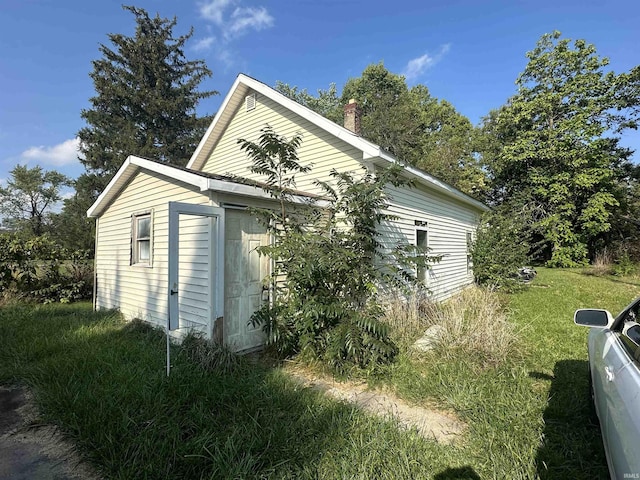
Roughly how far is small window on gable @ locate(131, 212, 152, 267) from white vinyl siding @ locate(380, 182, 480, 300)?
5.22 metres

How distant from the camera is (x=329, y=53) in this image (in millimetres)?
18406

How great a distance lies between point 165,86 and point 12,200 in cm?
2088

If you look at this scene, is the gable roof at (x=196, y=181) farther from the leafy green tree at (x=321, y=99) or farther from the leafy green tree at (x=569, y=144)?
the leafy green tree at (x=321, y=99)

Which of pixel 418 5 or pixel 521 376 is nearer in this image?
pixel 521 376

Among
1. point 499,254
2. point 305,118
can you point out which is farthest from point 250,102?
point 499,254

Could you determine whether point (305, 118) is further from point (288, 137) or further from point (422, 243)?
point (422, 243)

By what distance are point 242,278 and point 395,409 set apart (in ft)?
10.7

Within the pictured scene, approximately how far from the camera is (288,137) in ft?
27.7

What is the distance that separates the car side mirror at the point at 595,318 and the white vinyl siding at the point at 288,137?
179 inches

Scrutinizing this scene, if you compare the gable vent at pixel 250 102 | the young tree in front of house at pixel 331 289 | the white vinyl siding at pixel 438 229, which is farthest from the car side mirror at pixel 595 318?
the gable vent at pixel 250 102

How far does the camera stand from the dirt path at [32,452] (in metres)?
2.65

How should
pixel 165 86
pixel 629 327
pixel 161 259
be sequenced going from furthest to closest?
1. pixel 165 86
2. pixel 161 259
3. pixel 629 327

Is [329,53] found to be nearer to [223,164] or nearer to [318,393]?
[223,164]

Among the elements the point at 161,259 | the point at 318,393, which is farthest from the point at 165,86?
the point at 318,393
